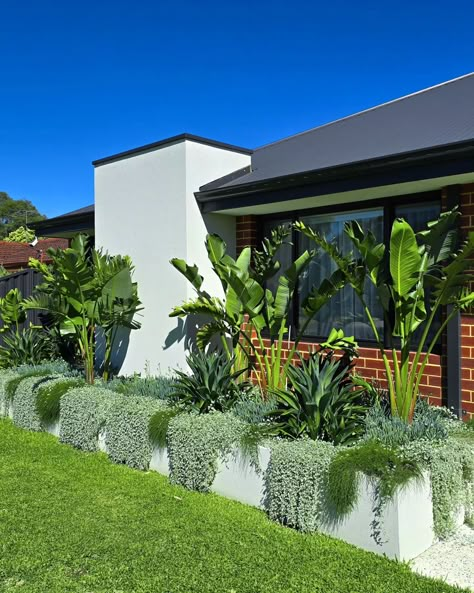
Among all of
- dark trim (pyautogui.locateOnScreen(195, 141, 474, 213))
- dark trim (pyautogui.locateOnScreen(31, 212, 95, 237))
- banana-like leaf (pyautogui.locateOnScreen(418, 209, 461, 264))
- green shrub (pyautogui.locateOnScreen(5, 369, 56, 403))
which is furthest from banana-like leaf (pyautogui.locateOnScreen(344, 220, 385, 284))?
dark trim (pyautogui.locateOnScreen(31, 212, 95, 237))

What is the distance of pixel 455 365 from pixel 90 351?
16.2 ft

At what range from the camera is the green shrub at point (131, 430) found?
6047 millimetres

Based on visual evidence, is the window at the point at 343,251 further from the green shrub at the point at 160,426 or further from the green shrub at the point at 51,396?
the green shrub at the point at 51,396

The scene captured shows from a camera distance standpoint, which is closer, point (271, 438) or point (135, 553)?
point (135, 553)

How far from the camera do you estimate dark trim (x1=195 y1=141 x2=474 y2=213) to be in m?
5.27

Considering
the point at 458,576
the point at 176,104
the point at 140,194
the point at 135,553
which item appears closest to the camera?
the point at 458,576

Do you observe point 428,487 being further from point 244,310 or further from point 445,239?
point 244,310

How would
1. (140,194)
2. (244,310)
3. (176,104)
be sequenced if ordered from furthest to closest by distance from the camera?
(176,104)
(140,194)
(244,310)

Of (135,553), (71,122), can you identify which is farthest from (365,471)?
(71,122)

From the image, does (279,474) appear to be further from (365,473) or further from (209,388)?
(209,388)

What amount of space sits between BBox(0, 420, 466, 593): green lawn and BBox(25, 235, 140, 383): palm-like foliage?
104 inches

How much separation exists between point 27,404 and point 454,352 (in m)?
5.88

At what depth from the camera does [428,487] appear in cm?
425

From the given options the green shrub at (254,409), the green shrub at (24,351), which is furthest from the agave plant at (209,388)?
the green shrub at (24,351)
